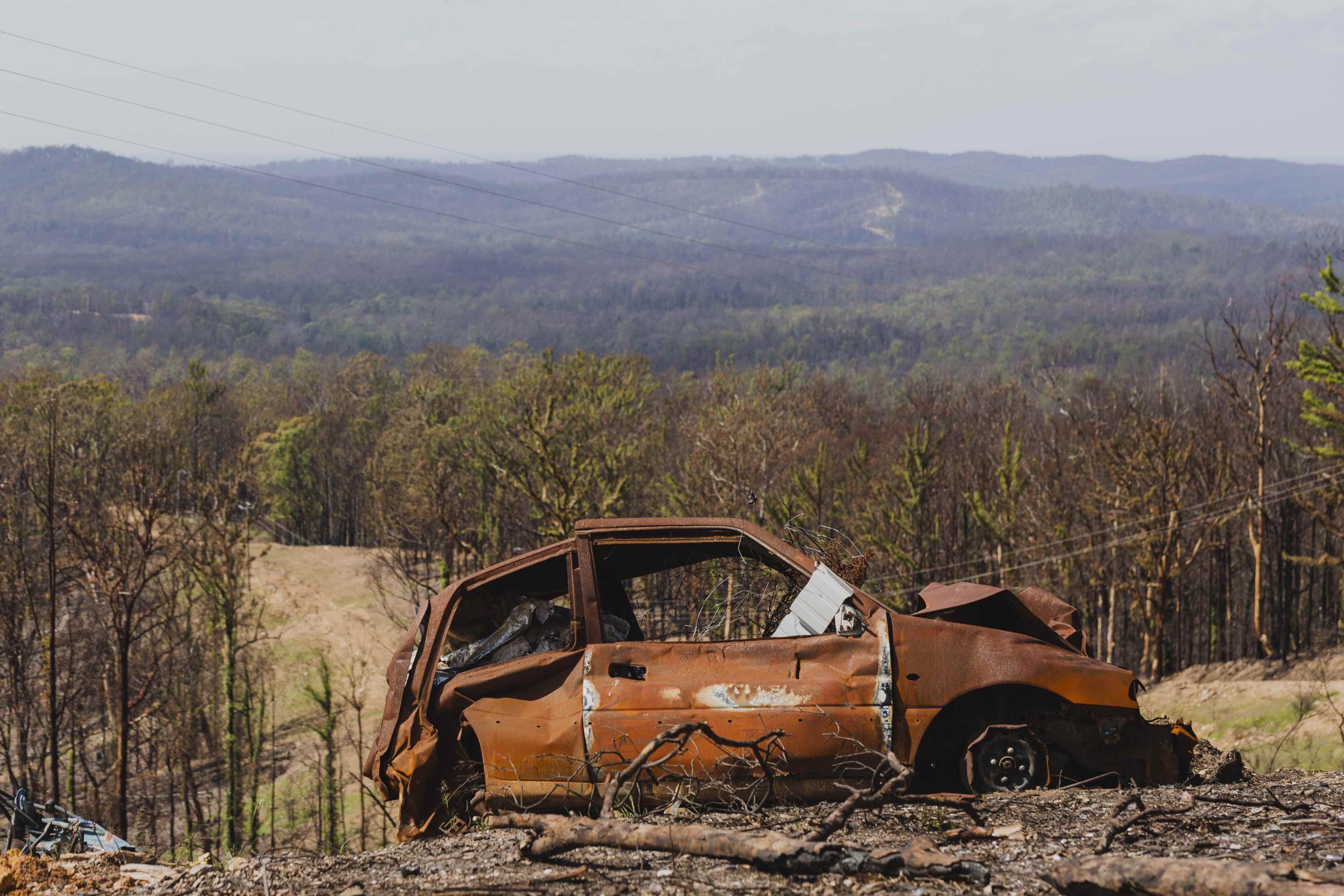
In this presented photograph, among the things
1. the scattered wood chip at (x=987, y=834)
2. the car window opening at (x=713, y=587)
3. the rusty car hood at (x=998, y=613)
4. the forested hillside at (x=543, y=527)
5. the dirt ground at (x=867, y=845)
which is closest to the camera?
the dirt ground at (x=867, y=845)

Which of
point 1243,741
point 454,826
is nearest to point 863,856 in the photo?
point 454,826

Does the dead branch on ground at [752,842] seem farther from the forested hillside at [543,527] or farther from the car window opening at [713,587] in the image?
the forested hillside at [543,527]

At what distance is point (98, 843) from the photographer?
27.4 ft

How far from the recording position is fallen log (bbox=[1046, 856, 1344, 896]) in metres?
3.59

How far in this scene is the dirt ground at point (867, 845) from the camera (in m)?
4.46

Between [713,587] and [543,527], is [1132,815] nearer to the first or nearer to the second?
[713,587]

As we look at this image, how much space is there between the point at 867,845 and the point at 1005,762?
1.51 meters

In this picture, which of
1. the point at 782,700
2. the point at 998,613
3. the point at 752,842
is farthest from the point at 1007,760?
the point at 752,842

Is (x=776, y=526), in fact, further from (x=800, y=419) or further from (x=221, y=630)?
(x=221, y=630)

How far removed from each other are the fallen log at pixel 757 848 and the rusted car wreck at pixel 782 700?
87cm

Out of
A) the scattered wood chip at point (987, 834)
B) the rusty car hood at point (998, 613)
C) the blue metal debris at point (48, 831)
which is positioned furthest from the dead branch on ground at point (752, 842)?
the blue metal debris at point (48, 831)

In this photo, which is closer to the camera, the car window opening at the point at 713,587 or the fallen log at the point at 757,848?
the fallen log at the point at 757,848

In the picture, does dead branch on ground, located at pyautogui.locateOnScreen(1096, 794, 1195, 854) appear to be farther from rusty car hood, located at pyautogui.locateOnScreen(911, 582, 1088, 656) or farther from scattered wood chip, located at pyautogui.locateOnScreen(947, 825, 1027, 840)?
rusty car hood, located at pyautogui.locateOnScreen(911, 582, 1088, 656)

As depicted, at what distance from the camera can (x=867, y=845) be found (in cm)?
475
